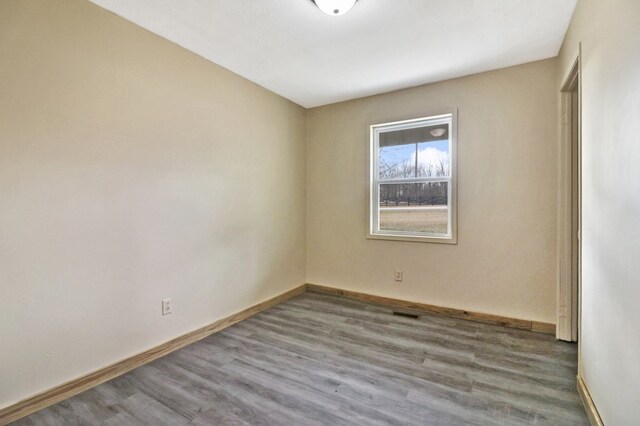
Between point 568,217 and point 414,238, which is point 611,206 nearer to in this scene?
point 568,217

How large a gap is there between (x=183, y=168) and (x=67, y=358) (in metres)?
1.46

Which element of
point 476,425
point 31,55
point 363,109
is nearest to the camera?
point 476,425

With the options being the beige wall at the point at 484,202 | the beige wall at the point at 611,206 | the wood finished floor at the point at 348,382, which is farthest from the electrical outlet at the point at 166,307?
the beige wall at the point at 611,206

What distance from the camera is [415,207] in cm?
330

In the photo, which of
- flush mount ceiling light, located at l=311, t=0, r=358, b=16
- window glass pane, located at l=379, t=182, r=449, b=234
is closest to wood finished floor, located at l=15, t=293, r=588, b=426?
window glass pane, located at l=379, t=182, r=449, b=234

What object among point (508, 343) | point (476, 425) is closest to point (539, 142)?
point (508, 343)

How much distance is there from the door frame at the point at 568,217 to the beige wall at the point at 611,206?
2.39 ft

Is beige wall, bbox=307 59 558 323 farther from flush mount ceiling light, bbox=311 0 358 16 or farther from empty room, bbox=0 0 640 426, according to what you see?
flush mount ceiling light, bbox=311 0 358 16

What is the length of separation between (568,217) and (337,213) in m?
2.22

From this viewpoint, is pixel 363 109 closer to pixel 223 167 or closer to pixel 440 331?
pixel 223 167

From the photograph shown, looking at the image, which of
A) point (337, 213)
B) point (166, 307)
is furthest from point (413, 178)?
point (166, 307)

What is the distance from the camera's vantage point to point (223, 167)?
2.78 meters

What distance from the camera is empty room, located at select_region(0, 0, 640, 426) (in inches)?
62.1

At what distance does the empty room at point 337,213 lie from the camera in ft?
5.18
